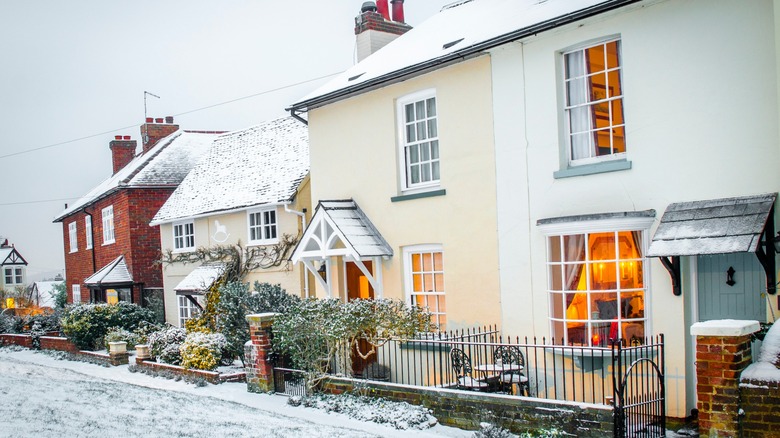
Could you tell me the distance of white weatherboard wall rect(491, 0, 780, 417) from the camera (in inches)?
362

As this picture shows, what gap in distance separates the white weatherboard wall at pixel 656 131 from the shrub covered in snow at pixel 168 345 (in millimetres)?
9543

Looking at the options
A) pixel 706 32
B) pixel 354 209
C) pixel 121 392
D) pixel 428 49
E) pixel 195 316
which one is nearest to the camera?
pixel 706 32

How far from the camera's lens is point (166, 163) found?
30172 millimetres

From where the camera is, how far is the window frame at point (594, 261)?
10.2 meters

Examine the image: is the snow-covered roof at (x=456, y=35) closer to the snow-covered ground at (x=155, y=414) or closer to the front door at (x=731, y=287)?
the front door at (x=731, y=287)

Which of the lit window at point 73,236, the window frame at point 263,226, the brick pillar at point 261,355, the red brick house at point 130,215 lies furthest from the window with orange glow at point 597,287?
the lit window at point 73,236

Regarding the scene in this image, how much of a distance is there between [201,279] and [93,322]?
12.0ft

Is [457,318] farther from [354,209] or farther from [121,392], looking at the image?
[121,392]

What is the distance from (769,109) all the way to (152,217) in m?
24.4

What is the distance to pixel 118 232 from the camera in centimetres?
2955

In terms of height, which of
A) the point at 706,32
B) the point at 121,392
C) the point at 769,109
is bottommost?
the point at 121,392

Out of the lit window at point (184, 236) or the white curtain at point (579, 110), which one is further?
the lit window at point (184, 236)

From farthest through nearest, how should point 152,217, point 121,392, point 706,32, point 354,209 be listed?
point 152,217 < point 354,209 < point 121,392 < point 706,32

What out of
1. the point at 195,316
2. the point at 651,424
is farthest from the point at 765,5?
the point at 195,316
